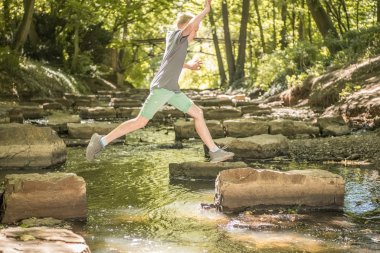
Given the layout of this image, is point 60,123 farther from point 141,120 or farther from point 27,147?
point 141,120

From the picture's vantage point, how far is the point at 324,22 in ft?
66.1

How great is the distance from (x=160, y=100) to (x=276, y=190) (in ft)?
5.67

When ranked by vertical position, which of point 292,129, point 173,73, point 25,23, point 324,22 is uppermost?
point 324,22

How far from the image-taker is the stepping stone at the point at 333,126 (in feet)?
32.6

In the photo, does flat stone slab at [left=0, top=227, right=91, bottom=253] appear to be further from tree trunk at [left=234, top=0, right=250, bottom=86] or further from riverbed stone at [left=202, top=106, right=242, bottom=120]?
tree trunk at [left=234, top=0, right=250, bottom=86]

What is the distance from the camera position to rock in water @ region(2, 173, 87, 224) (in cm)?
448

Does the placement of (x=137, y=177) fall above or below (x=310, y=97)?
below

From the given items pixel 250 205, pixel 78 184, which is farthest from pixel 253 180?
Result: pixel 78 184

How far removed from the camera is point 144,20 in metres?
30.5

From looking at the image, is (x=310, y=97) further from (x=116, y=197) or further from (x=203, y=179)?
(x=116, y=197)

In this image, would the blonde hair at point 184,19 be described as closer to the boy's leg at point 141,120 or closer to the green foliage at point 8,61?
the boy's leg at point 141,120

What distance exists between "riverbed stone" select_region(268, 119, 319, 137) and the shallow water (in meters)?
3.15

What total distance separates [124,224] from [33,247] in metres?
1.49

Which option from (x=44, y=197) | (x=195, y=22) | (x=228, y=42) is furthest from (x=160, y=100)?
(x=228, y=42)
